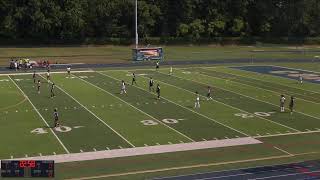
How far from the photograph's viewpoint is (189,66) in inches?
2864

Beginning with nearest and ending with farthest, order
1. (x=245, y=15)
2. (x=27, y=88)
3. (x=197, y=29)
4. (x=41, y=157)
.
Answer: (x=41, y=157) < (x=27, y=88) < (x=197, y=29) < (x=245, y=15)

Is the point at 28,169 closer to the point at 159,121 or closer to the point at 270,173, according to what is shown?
the point at 270,173

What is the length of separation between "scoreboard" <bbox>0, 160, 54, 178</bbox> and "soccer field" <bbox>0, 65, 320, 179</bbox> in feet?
22.1

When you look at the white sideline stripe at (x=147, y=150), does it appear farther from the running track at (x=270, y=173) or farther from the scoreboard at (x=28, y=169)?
the scoreboard at (x=28, y=169)

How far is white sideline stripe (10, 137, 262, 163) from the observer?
1094 inches

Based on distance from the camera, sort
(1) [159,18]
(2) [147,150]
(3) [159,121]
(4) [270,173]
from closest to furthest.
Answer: (4) [270,173] < (2) [147,150] < (3) [159,121] < (1) [159,18]

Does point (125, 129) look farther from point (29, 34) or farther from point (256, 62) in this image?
point (29, 34)

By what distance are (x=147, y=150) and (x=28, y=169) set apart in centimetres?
1224

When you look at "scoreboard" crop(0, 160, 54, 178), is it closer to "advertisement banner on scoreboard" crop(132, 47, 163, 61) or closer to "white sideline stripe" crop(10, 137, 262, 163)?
"white sideline stripe" crop(10, 137, 262, 163)

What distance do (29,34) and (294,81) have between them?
70745mm

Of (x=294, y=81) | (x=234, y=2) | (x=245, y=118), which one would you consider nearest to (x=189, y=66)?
(x=294, y=81)

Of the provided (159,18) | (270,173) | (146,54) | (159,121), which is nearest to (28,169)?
(270,173)

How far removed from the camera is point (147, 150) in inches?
1164

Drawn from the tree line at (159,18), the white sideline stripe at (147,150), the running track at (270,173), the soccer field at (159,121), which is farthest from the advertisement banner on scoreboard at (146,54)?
the running track at (270,173)
